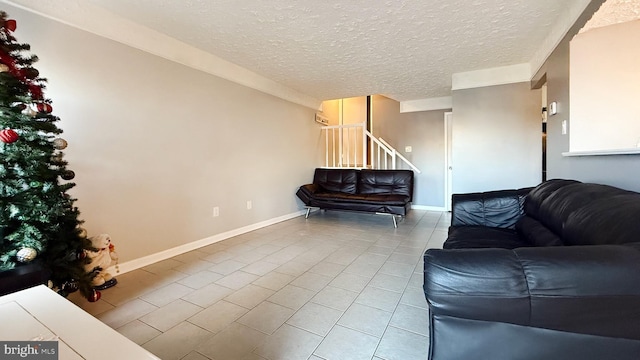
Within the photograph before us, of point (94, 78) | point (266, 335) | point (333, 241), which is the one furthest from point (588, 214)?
point (94, 78)

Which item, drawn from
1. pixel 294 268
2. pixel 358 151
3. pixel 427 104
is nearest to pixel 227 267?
pixel 294 268

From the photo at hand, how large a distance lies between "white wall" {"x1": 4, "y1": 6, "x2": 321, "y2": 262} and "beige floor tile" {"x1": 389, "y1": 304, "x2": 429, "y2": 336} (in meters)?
2.37

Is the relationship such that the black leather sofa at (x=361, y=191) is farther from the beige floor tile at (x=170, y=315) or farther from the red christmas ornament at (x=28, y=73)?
the red christmas ornament at (x=28, y=73)

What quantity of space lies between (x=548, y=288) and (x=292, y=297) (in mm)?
1525

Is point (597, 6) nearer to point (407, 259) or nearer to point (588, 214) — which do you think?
point (588, 214)

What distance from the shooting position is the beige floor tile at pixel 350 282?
6.76 feet

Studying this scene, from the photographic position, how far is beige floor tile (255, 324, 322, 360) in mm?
Answer: 1319

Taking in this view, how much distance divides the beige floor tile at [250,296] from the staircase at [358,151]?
3.74 meters

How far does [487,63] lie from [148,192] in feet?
14.3

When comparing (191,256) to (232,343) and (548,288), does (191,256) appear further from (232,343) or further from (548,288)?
(548,288)

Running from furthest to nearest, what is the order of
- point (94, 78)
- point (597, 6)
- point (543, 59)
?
point (543, 59)
point (94, 78)
point (597, 6)

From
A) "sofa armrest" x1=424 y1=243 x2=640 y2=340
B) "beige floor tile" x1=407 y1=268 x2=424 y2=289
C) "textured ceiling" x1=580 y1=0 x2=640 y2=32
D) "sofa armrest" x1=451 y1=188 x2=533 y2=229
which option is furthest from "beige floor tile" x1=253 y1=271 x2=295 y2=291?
"textured ceiling" x1=580 y1=0 x2=640 y2=32

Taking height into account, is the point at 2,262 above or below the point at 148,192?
below

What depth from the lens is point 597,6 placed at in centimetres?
177
